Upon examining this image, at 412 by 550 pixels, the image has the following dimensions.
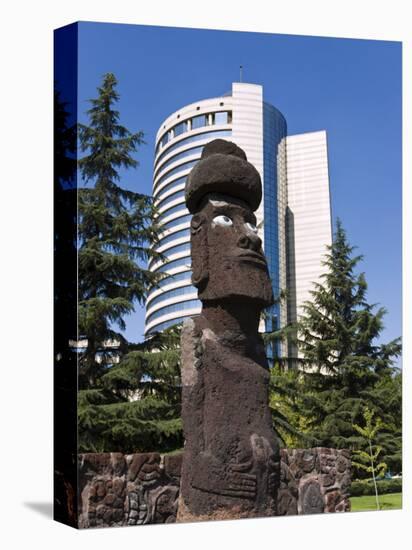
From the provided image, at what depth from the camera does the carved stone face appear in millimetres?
10109

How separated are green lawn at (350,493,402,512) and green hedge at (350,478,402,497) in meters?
0.33

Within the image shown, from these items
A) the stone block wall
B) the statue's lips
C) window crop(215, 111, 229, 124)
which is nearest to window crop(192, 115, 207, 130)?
window crop(215, 111, 229, 124)

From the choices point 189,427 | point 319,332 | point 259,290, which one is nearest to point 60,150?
point 259,290

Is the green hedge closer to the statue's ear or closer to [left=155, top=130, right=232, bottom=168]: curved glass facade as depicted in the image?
the statue's ear

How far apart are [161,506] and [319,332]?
438 inches

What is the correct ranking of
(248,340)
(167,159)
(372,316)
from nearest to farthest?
(248,340) → (372,316) → (167,159)

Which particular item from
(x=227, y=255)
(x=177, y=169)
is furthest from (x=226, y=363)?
(x=177, y=169)

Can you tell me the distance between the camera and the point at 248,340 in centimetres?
1041

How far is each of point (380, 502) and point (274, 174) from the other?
11.5m

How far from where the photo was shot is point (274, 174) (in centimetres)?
2531

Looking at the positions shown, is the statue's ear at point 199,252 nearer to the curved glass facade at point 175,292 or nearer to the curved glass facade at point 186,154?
the curved glass facade at point 186,154

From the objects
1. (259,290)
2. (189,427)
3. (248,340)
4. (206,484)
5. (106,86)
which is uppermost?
(106,86)

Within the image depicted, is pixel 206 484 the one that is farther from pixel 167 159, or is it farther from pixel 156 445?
pixel 167 159

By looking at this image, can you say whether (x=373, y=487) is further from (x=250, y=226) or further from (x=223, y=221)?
(x=223, y=221)
